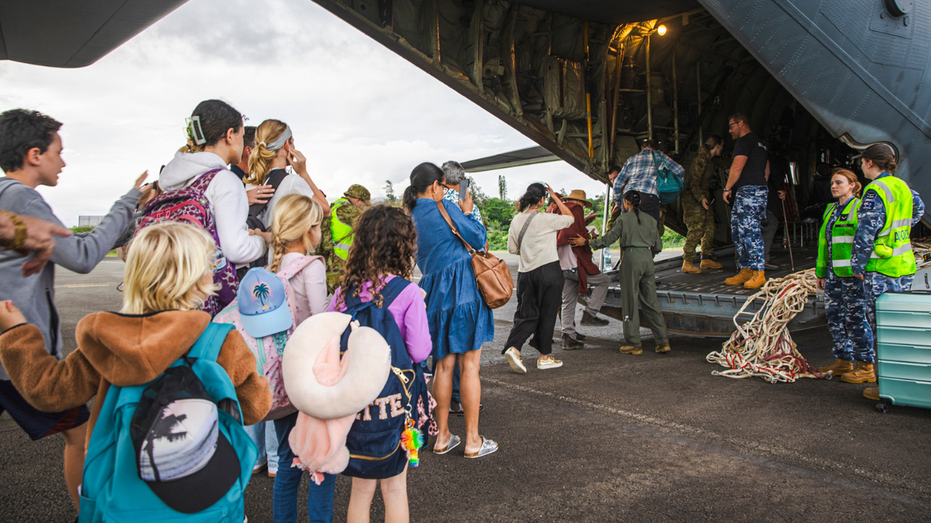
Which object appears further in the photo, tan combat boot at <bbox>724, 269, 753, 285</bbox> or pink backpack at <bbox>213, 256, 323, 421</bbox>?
tan combat boot at <bbox>724, 269, 753, 285</bbox>

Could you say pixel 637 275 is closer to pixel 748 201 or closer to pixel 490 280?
pixel 748 201

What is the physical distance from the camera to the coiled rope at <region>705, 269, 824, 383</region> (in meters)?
4.88

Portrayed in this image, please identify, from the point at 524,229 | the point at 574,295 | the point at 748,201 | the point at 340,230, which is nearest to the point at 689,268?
the point at 748,201

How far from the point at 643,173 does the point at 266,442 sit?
5.50 meters

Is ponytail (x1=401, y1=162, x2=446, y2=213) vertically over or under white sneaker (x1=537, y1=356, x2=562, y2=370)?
over

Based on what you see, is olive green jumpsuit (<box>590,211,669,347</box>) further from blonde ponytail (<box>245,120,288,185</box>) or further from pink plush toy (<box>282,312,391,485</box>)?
pink plush toy (<box>282,312,391,485</box>)

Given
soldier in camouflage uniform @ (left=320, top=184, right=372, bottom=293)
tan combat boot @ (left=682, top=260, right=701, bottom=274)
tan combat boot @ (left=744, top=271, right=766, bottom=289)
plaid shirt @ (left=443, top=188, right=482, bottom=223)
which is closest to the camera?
soldier in camouflage uniform @ (left=320, top=184, right=372, bottom=293)

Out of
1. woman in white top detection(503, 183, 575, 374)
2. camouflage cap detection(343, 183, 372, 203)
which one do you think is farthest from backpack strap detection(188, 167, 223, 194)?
woman in white top detection(503, 183, 575, 374)

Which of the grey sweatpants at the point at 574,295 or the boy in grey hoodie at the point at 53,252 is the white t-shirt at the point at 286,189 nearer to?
the boy in grey hoodie at the point at 53,252

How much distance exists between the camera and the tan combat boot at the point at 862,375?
4.56 meters

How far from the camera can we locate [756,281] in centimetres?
591

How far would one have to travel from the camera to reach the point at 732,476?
9.52 ft

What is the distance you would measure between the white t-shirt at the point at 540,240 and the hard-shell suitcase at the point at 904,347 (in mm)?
2550

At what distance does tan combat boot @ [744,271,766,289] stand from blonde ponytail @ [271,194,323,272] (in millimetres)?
5170
